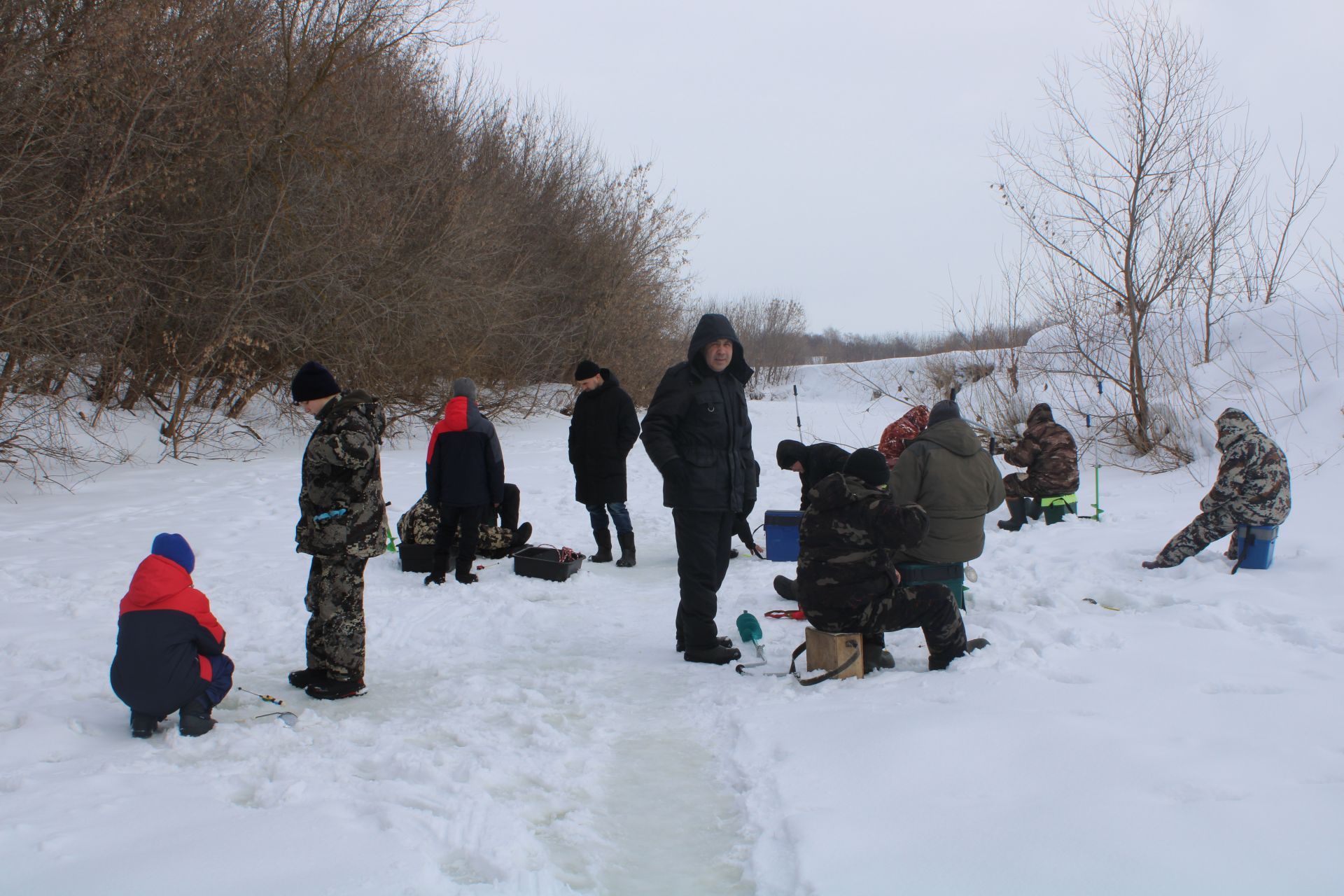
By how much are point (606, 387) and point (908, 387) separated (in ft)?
36.5

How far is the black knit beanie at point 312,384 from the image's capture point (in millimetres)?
4535

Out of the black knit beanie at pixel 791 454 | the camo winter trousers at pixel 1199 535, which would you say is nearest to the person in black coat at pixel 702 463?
the black knit beanie at pixel 791 454

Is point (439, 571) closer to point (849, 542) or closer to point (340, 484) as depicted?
point (340, 484)

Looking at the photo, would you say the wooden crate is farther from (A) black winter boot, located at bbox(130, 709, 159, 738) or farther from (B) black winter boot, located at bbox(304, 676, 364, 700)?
(A) black winter boot, located at bbox(130, 709, 159, 738)

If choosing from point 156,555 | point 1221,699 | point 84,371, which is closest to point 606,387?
point 156,555

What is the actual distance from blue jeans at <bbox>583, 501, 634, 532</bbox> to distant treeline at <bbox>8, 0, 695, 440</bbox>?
18.7 feet

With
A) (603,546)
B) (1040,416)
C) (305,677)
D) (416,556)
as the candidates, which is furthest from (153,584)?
(1040,416)

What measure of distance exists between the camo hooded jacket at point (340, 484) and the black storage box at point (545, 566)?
2772mm

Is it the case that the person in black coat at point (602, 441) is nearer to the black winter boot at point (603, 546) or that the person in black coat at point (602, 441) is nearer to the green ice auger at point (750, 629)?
the black winter boot at point (603, 546)

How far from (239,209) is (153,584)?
9.85m

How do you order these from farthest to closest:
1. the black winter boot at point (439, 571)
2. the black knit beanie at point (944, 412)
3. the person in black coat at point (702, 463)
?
the black winter boot at point (439, 571) < the black knit beanie at point (944, 412) < the person in black coat at point (702, 463)

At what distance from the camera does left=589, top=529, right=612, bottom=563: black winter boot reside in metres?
8.21

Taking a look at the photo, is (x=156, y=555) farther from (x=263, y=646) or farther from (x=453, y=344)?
(x=453, y=344)

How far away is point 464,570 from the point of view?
7078mm
